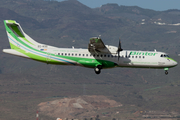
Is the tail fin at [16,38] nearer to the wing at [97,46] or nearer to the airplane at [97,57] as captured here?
the airplane at [97,57]

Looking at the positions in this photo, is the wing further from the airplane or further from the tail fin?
the tail fin

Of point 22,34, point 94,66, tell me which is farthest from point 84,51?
point 22,34

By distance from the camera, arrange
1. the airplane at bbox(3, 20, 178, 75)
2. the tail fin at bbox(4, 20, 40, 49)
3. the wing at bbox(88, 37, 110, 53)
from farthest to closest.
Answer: the tail fin at bbox(4, 20, 40, 49)
the airplane at bbox(3, 20, 178, 75)
the wing at bbox(88, 37, 110, 53)

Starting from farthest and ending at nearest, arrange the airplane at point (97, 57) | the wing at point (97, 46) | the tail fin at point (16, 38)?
the tail fin at point (16, 38) → the airplane at point (97, 57) → the wing at point (97, 46)

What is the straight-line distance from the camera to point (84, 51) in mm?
59562

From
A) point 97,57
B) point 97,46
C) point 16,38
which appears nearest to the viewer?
point 97,46

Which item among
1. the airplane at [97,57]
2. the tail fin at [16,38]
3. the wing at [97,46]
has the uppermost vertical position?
the tail fin at [16,38]

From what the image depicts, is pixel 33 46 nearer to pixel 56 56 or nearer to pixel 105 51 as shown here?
pixel 56 56

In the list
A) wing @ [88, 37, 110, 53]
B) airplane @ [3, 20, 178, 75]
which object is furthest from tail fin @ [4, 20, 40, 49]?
wing @ [88, 37, 110, 53]

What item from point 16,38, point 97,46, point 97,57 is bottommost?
point 97,57

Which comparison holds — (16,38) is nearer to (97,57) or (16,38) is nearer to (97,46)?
(97,57)

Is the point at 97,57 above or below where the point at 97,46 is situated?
below

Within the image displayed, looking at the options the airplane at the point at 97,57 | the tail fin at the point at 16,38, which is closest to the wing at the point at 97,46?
the airplane at the point at 97,57

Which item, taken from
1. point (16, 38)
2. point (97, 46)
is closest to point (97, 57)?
point (97, 46)
